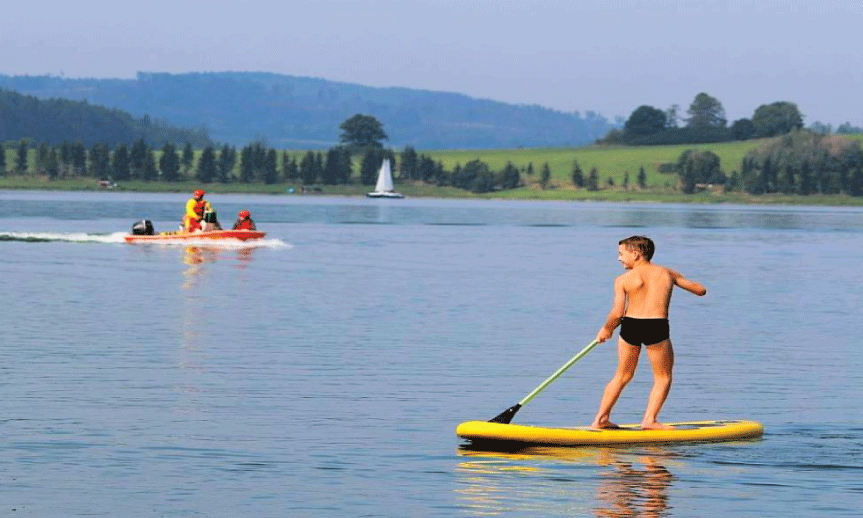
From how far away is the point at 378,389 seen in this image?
30891 millimetres

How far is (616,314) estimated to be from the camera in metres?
24.3

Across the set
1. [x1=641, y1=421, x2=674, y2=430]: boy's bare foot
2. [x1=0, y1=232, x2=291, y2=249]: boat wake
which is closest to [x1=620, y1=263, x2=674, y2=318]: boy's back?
[x1=641, y1=421, x2=674, y2=430]: boy's bare foot

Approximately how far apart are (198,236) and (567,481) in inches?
2445

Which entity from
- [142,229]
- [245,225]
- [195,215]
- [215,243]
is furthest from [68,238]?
[245,225]

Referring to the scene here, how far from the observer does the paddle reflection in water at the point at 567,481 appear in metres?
20.4

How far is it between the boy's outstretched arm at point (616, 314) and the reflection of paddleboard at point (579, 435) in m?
1.33

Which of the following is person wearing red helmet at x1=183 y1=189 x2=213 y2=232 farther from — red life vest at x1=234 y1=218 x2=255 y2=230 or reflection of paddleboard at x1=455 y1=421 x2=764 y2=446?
reflection of paddleboard at x1=455 y1=421 x2=764 y2=446

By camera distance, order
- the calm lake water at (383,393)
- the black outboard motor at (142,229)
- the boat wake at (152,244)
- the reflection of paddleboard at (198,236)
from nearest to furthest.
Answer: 1. the calm lake water at (383,393)
2. the reflection of paddleboard at (198,236)
3. the boat wake at (152,244)
4. the black outboard motor at (142,229)

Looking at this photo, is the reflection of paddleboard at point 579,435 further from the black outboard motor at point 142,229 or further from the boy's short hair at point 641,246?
the black outboard motor at point 142,229

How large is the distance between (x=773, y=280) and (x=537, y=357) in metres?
32.4

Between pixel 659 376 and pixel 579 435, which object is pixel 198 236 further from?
pixel 579 435

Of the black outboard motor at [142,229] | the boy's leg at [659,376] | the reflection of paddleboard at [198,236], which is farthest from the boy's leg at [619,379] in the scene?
Result: the black outboard motor at [142,229]

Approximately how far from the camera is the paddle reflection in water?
2036 cm

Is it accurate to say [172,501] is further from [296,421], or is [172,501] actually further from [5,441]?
[296,421]
